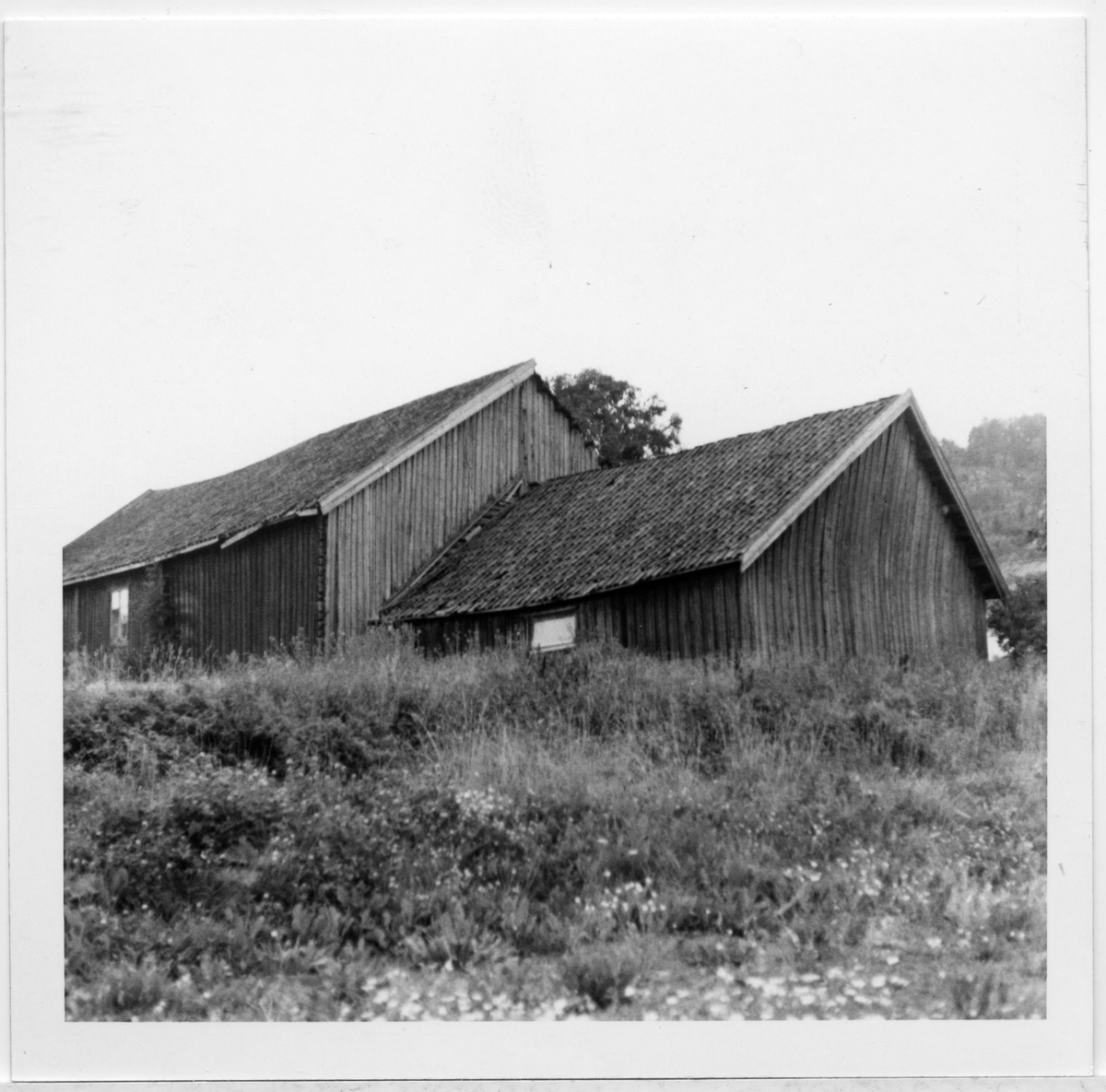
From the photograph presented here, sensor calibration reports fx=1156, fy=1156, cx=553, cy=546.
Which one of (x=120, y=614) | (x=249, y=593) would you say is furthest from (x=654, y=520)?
(x=120, y=614)

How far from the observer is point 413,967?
7.09 m

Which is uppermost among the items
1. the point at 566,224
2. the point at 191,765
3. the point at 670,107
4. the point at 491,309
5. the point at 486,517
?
the point at 670,107

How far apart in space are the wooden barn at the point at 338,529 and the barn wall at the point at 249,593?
0.05 feet

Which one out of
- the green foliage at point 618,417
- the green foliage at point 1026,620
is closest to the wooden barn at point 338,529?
the green foliage at point 618,417

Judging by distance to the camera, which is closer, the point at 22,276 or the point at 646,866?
the point at 646,866

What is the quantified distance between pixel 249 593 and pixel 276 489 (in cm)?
154

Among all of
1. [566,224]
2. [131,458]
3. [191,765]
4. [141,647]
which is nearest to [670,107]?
[566,224]

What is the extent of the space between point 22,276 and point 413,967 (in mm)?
5396

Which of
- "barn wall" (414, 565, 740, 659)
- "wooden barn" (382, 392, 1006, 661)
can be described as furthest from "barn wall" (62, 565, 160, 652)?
"barn wall" (414, 565, 740, 659)

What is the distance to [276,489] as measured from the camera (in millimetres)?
13172

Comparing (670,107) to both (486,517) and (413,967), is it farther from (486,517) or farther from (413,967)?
(486,517)

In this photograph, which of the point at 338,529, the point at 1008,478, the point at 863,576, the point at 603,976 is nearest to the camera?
the point at 603,976

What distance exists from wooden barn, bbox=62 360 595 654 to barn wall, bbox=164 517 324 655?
0.01 metres

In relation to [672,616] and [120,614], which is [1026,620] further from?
[120,614]
